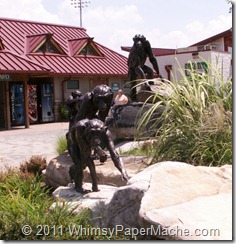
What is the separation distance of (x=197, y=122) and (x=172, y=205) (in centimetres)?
203

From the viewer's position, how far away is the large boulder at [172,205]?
3.44 metres

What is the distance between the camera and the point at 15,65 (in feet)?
58.5

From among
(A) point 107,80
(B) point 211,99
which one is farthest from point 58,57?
(B) point 211,99

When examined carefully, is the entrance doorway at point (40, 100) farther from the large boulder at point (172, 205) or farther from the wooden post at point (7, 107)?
the large boulder at point (172, 205)

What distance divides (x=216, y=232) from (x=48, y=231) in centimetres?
148

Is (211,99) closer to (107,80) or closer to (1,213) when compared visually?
(1,213)

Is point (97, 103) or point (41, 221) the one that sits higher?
point (97, 103)

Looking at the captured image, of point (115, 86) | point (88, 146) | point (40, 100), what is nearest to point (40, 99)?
point (40, 100)

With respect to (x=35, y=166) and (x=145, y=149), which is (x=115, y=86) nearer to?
(x=35, y=166)

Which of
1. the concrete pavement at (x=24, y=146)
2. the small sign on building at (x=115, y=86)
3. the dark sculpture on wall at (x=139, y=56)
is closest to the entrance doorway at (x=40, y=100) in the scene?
the small sign on building at (x=115, y=86)

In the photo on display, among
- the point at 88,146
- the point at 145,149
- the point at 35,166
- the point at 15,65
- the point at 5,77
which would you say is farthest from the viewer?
the point at 15,65

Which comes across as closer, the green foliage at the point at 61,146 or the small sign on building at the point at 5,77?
the green foliage at the point at 61,146

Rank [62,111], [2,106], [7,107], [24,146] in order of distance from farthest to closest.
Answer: [62,111], [2,106], [7,107], [24,146]

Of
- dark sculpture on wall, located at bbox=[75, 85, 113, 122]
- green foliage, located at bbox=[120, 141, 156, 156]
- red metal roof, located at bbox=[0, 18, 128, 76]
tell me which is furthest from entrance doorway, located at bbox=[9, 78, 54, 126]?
dark sculpture on wall, located at bbox=[75, 85, 113, 122]
